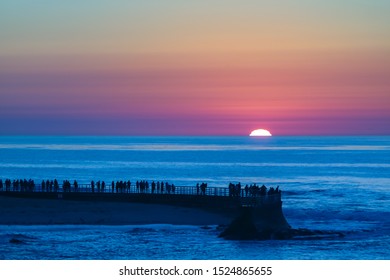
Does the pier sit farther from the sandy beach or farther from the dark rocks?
the dark rocks

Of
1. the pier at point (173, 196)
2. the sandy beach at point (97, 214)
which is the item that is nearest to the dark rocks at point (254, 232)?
the pier at point (173, 196)

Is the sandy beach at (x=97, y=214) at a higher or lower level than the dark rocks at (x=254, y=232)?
Answer: higher

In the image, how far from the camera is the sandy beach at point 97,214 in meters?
58.1

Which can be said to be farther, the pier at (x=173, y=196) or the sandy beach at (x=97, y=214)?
the sandy beach at (x=97, y=214)

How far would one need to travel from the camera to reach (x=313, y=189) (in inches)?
3996

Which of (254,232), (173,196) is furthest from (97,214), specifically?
(254,232)

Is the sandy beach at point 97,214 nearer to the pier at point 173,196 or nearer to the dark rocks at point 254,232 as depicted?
the pier at point 173,196

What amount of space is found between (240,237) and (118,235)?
292 inches

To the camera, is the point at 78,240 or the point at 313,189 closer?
the point at 78,240

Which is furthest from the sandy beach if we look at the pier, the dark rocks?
the dark rocks

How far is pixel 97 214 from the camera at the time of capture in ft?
196

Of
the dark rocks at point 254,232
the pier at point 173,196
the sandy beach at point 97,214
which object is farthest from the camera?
the sandy beach at point 97,214

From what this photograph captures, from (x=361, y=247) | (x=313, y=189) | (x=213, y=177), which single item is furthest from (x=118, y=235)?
(x=213, y=177)
